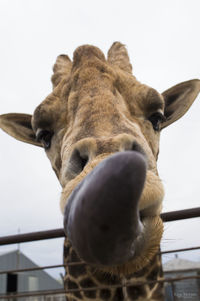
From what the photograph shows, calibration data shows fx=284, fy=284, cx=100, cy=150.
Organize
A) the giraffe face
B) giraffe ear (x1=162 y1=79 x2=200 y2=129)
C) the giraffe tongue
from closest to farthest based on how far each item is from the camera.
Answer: the giraffe tongue → the giraffe face → giraffe ear (x1=162 y1=79 x2=200 y2=129)

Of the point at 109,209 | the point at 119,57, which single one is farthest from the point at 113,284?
the point at 119,57

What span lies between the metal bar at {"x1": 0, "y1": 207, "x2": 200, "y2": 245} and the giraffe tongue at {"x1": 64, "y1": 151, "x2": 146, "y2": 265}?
6.59 feet

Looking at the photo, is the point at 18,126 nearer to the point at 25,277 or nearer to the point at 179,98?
the point at 179,98

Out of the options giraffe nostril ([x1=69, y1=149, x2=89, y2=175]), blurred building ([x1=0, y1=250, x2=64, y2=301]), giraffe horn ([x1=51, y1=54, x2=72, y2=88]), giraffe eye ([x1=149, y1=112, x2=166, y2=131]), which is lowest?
blurred building ([x1=0, y1=250, x2=64, y2=301])

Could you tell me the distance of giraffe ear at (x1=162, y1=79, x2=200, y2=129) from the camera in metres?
4.22

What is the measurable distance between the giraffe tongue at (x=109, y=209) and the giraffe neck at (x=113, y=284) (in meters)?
2.06

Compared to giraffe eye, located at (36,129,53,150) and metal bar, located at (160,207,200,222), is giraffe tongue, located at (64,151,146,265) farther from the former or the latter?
giraffe eye, located at (36,129,53,150)

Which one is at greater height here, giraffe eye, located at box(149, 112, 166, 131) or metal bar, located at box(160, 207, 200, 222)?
giraffe eye, located at box(149, 112, 166, 131)

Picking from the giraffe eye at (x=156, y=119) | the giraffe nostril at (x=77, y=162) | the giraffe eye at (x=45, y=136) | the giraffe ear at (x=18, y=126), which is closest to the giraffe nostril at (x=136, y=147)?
the giraffe nostril at (x=77, y=162)

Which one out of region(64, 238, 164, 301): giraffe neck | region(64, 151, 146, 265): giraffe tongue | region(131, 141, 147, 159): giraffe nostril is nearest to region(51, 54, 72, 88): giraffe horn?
region(131, 141, 147, 159): giraffe nostril

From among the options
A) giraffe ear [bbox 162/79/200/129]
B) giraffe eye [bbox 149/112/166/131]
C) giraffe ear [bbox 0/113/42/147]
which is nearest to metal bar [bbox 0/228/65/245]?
giraffe ear [bbox 0/113/42/147]

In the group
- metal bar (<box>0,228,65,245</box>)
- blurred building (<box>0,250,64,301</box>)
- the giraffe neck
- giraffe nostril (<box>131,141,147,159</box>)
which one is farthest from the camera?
blurred building (<box>0,250,64,301</box>)

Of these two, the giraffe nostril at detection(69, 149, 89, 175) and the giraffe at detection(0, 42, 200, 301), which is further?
the giraffe nostril at detection(69, 149, 89, 175)

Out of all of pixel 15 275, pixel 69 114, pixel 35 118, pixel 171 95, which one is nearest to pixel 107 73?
pixel 69 114
